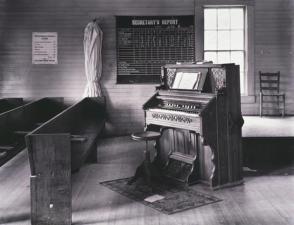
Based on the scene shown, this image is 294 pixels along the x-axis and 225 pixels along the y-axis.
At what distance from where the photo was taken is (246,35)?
9.12 meters

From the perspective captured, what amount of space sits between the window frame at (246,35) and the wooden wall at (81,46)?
13 centimetres

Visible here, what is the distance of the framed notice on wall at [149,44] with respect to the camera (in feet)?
29.4

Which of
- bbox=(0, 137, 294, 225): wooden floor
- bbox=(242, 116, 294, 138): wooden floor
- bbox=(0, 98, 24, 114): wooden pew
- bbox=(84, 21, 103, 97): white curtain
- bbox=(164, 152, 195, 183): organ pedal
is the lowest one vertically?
bbox=(0, 137, 294, 225): wooden floor

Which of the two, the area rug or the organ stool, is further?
the organ stool

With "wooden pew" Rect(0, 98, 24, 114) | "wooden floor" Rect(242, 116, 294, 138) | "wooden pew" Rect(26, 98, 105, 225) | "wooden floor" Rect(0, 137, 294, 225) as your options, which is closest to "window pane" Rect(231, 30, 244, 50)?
"wooden floor" Rect(242, 116, 294, 138)

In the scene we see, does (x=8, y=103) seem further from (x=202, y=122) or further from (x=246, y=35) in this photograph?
(x=246, y=35)

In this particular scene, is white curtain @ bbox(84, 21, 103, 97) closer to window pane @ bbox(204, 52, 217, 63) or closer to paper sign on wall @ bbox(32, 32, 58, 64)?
paper sign on wall @ bbox(32, 32, 58, 64)

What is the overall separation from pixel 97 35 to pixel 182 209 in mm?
5336

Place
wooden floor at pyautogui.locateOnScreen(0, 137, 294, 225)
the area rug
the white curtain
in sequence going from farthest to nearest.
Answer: the white curtain → the area rug → wooden floor at pyautogui.locateOnScreen(0, 137, 294, 225)

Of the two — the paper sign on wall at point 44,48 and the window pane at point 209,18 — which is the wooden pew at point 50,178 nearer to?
the paper sign on wall at point 44,48

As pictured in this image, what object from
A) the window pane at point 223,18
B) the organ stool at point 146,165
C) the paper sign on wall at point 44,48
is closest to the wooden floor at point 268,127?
the window pane at point 223,18

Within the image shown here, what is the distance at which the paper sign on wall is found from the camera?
9.02 metres

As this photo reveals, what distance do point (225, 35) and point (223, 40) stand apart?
116 millimetres

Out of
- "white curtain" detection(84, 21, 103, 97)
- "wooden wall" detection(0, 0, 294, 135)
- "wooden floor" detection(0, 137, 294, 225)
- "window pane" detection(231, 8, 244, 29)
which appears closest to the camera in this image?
"wooden floor" detection(0, 137, 294, 225)
